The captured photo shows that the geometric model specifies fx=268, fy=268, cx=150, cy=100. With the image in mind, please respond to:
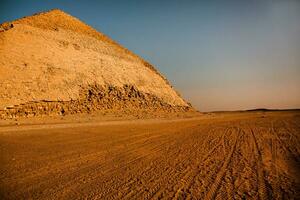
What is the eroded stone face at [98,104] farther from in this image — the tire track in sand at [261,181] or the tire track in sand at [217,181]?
the tire track in sand at [261,181]

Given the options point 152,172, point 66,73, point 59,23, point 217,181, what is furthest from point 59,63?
point 217,181

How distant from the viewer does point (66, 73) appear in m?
28.1

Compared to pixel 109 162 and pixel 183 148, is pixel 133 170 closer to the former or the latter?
pixel 109 162

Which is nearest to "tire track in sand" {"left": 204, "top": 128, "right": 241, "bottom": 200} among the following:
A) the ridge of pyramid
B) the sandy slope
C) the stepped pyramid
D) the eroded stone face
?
the eroded stone face

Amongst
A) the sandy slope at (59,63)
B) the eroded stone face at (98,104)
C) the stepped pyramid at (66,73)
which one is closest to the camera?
the eroded stone face at (98,104)

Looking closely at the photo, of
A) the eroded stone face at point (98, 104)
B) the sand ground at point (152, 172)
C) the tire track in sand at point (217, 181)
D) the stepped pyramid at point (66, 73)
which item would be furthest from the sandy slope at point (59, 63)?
the tire track in sand at point (217, 181)

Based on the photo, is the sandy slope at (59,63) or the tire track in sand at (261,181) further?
the sandy slope at (59,63)

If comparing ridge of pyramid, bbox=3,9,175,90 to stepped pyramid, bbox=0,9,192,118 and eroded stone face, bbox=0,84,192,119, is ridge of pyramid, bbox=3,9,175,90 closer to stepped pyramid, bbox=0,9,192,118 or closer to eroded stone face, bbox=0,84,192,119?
stepped pyramid, bbox=0,9,192,118

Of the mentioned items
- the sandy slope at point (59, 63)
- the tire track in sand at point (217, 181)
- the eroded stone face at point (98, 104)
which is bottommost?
the tire track in sand at point (217, 181)

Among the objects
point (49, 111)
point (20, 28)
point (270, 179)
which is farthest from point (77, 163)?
point (20, 28)

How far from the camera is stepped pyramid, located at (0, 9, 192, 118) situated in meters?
23.1

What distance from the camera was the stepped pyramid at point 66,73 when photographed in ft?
75.7

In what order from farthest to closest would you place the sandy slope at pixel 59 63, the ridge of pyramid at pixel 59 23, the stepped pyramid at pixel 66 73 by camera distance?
the ridge of pyramid at pixel 59 23
the sandy slope at pixel 59 63
the stepped pyramid at pixel 66 73

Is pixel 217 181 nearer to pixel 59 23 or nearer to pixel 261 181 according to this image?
pixel 261 181
